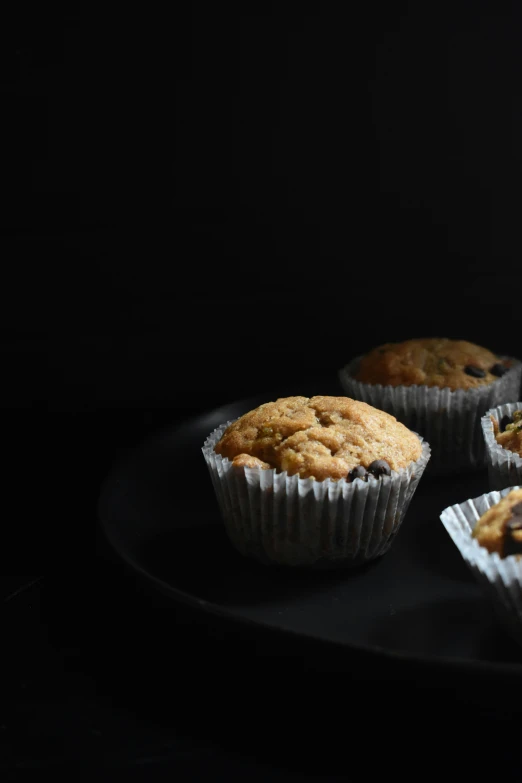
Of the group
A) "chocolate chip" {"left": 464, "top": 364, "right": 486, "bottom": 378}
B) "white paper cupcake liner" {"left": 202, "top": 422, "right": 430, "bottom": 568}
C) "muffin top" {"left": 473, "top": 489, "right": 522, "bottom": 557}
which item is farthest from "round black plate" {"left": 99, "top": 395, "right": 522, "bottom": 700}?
"chocolate chip" {"left": 464, "top": 364, "right": 486, "bottom": 378}

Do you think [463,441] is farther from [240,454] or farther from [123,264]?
[123,264]

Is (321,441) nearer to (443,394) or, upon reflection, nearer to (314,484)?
(314,484)

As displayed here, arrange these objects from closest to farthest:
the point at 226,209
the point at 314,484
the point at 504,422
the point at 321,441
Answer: the point at 314,484
the point at 321,441
the point at 504,422
the point at 226,209

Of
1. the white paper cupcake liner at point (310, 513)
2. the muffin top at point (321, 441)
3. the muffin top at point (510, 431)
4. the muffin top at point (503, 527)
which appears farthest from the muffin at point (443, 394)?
the muffin top at point (503, 527)

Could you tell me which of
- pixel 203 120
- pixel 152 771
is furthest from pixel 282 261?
pixel 152 771

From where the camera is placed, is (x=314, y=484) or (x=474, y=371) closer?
(x=314, y=484)

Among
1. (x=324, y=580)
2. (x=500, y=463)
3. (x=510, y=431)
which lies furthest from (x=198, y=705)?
(x=510, y=431)
